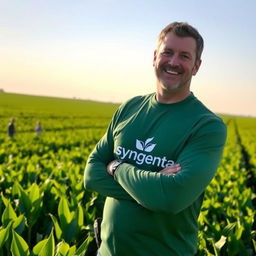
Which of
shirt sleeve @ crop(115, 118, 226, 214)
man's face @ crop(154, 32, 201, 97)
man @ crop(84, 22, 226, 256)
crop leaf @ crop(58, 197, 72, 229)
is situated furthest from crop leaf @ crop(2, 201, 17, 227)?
man's face @ crop(154, 32, 201, 97)

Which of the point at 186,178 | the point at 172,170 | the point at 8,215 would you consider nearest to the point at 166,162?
the point at 172,170

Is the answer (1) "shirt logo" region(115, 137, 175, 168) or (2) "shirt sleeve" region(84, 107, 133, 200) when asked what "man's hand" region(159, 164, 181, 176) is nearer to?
(1) "shirt logo" region(115, 137, 175, 168)

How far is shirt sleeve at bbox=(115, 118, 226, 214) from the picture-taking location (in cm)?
228

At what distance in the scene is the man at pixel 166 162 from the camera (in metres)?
2.32

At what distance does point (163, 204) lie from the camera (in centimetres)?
228

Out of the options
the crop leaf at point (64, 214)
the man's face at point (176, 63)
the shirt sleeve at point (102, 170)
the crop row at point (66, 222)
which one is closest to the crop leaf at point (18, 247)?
the crop row at point (66, 222)

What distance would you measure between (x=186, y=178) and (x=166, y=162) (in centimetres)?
22

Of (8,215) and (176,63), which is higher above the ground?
(176,63)

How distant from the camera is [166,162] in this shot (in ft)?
8.07

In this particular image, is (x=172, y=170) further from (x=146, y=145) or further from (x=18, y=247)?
(x=18, y=247)

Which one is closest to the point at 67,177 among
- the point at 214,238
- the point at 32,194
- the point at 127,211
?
the point at 32,194

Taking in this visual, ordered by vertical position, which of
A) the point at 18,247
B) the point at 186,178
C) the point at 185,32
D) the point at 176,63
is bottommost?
the point at 18,247

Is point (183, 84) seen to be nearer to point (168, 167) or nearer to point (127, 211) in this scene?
point (168, 167)

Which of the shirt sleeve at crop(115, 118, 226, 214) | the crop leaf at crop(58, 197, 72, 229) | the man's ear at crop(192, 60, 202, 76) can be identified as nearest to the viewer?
the shirt sleeve at crop(115, 118, 226, 214)
